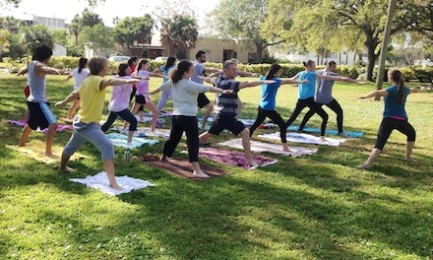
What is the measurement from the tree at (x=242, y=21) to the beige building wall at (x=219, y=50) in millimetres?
1689

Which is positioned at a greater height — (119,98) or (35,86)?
(35,86)

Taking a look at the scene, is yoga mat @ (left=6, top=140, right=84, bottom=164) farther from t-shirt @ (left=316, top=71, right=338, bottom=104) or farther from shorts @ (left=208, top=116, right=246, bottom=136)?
t-shirt @ (left=316, top=71, right=338, bottom=104)

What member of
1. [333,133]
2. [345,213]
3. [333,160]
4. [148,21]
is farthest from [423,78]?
[148,21]

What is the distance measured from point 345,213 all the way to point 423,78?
113 ft

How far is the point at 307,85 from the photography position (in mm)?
10523

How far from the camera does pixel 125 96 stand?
8.43 m

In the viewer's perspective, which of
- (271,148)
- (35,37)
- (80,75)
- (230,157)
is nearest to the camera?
(230,157)

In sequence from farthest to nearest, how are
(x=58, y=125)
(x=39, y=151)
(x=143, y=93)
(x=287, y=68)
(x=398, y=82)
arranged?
(x=287, y=68) < (x=58, y=125) < (x=143, y=93) < (x=39, y=151) < (x=398, y=82)

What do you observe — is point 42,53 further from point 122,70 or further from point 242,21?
point 242,21

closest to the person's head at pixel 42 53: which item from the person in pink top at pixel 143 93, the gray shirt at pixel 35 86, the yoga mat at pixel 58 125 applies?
the gray shirt at pixel 35 86

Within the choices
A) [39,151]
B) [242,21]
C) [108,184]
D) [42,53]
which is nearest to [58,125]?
[39,151]

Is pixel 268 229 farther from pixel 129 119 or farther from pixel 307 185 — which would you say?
pixel 129 119

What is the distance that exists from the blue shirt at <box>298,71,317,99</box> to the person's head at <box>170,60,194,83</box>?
13.9 ft

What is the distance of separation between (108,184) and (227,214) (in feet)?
6.07
